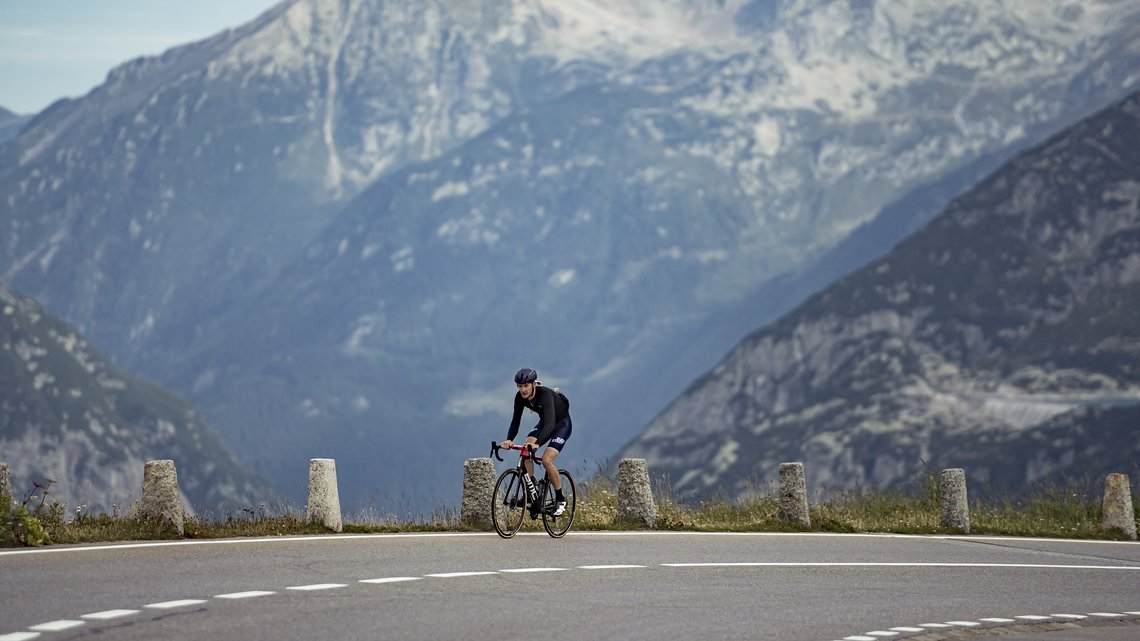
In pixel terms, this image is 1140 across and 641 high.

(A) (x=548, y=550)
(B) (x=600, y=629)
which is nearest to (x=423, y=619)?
(B) (x=600, y=629)

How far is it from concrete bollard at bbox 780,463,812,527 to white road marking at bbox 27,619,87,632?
13.4 m

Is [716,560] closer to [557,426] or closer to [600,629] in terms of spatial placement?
[557,426]

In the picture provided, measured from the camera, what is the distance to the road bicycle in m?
21.9

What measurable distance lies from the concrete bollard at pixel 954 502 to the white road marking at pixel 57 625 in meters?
15.5

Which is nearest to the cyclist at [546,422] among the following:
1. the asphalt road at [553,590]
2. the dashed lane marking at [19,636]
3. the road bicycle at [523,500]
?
the road bicycle at [523,500]

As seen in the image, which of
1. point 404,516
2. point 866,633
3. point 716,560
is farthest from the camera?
point 404,516

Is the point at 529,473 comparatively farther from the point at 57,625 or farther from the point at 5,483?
the point at 57,625

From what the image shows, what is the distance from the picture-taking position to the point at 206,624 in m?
14.8

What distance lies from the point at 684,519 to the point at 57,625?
42.0 feet

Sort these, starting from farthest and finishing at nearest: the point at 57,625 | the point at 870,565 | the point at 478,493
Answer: the point at 478,493 < the point at 870,565 < the point at 57,625

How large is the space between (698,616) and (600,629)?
1.42 m

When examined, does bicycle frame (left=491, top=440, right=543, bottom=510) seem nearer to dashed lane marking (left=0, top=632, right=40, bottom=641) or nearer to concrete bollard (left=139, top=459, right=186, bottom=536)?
concrete bollard (left=139, top=459, right=186, bottom=536)

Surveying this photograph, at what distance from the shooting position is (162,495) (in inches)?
837

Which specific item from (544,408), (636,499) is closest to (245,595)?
(544,408)
